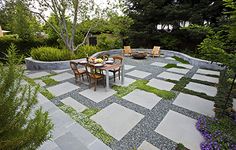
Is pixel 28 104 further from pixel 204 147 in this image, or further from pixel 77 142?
pixel 204 147

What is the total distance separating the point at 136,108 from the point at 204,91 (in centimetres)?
237

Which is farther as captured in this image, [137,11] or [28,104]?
[137,11]

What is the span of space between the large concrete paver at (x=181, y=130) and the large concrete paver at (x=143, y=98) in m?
0.56

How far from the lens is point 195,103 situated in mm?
Result: 3553

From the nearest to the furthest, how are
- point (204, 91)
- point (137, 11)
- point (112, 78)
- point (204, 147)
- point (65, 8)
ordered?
point (204, 147)
point (204, 91)
point (112, 78)
point (65, 8)
point (137, 11)

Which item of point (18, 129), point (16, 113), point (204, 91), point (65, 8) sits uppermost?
point (65, 8)

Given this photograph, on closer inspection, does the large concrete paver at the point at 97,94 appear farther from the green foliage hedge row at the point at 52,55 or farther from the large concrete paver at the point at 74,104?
the green foliage hedge row at the point at 52,55

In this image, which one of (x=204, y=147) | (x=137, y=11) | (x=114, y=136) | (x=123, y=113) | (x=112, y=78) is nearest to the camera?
(x=204, y=147)

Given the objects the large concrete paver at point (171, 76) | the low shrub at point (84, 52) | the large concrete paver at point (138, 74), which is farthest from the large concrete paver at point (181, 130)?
the low shrub at point (84, 52)

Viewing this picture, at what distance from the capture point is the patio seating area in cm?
236

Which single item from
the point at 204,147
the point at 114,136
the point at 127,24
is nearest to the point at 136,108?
the point at 114,136

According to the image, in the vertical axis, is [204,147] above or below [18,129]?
below

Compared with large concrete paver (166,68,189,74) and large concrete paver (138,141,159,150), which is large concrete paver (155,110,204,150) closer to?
large concrete paver (138,141,159,150)

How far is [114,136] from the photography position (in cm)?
249
